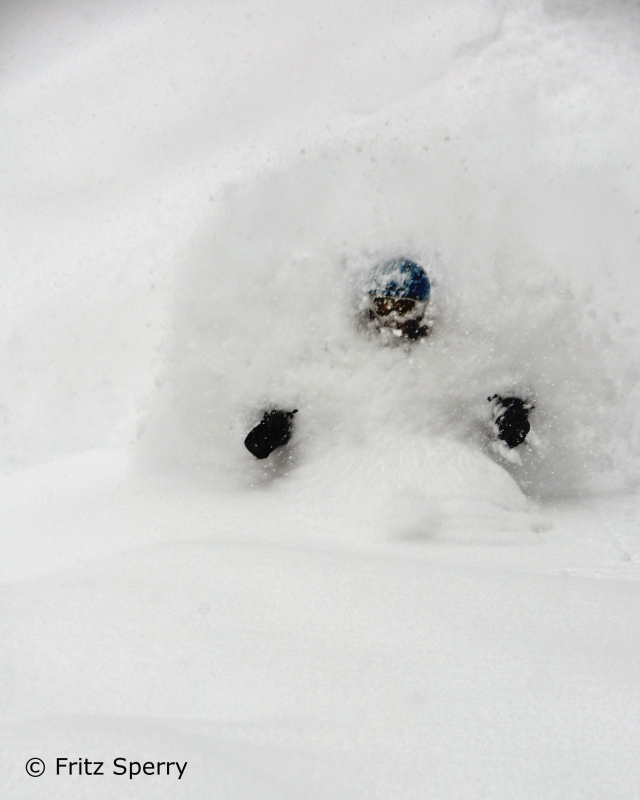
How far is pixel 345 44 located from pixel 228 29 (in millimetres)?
720

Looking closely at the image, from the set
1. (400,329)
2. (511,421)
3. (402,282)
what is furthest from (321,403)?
(511,421)

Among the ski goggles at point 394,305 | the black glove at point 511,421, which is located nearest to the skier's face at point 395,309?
the ski goggles at point 394,305

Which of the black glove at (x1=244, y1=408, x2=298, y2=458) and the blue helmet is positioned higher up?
the blue helmet

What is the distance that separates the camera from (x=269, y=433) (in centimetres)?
178

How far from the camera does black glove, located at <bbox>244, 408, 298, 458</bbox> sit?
1.75 meters

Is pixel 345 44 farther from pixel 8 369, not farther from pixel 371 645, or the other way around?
pixel 371 645

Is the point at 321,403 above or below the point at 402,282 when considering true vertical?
below

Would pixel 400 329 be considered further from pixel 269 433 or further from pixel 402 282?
pixel 269 433

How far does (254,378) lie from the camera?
1889 millimetres

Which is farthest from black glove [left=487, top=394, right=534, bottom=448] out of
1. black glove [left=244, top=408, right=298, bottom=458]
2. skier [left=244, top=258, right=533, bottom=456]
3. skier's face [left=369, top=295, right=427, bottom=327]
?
black glove [left=244, top=408, right=298, bottom=458]

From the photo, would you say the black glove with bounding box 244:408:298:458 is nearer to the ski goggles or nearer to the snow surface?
the snow surface

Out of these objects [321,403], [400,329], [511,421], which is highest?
[400,329]

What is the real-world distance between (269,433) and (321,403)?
20 centimetres

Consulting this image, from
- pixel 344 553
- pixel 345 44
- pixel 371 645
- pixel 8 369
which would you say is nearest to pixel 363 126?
pixel 345 44
